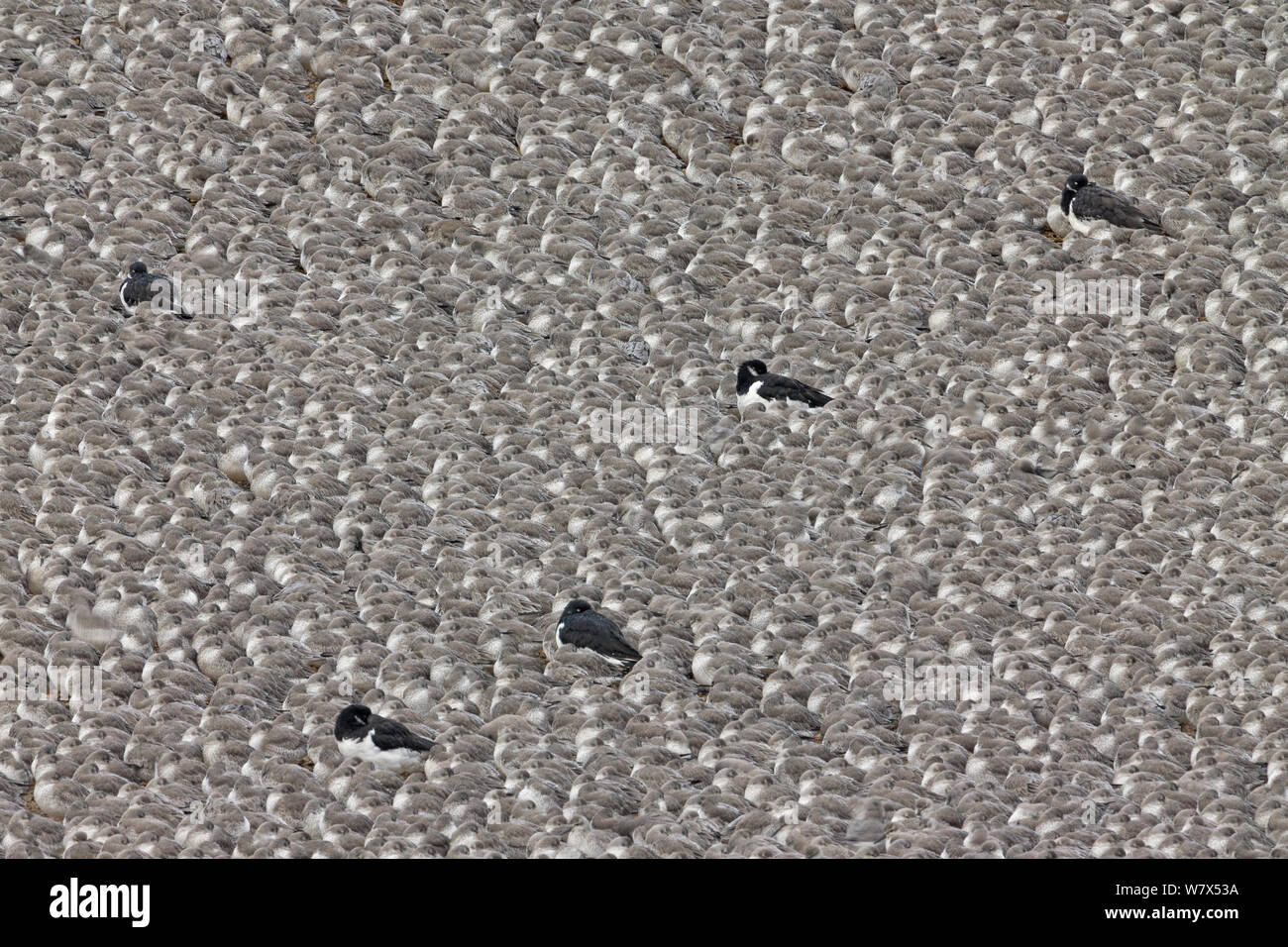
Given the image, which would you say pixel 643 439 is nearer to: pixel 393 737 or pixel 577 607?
pixel 577 607

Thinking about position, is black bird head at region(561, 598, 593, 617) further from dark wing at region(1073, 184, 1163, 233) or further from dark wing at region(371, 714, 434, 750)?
dark wing at region(1073, 184, 1163, 233)

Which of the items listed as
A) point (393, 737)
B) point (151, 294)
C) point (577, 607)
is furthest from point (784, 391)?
point (151, 294)

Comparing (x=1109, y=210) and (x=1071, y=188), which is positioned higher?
(x=1071, y=188)

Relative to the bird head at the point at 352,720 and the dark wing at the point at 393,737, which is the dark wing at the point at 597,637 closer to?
the dark wing at the point at 393,737

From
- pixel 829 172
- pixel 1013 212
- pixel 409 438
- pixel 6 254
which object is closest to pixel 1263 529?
pixel 1013 212

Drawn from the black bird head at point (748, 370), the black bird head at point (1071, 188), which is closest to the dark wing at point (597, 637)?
the black bird head at point (748, 370)

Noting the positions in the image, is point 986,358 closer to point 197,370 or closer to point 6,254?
point 197,370

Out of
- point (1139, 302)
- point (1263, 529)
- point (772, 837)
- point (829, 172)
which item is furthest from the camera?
point (829, 172)
